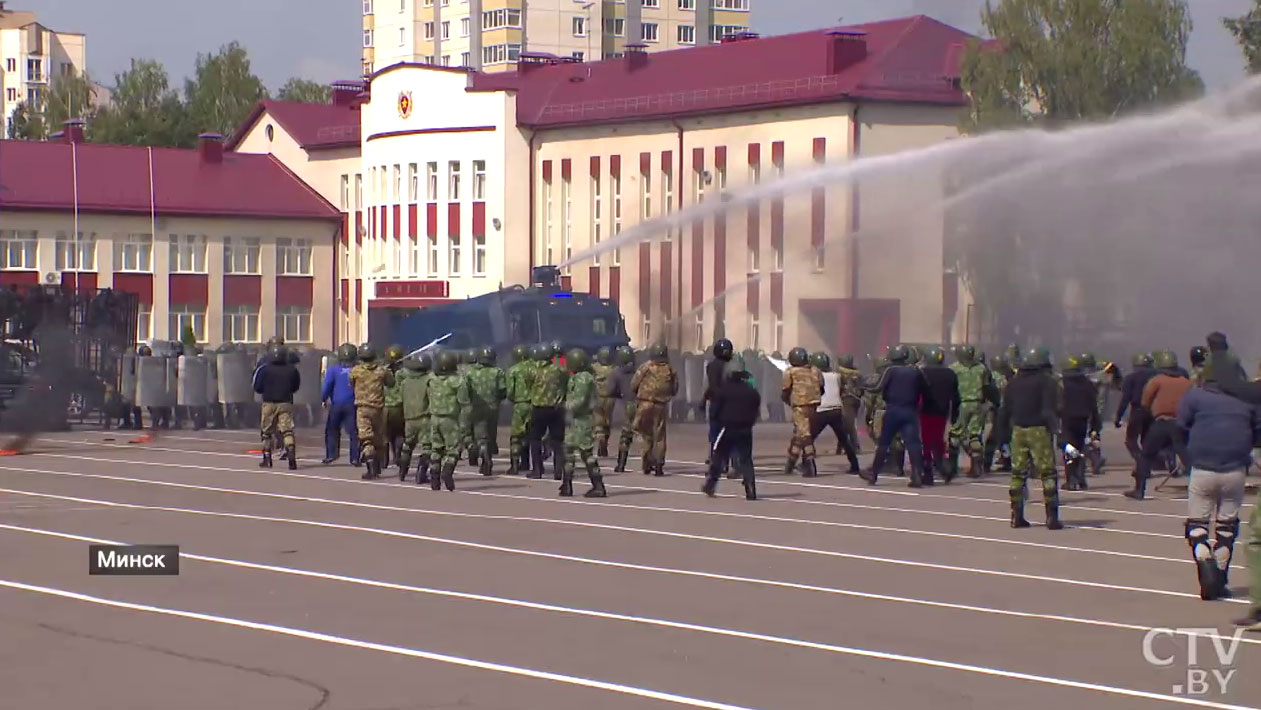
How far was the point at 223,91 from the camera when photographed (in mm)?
92625

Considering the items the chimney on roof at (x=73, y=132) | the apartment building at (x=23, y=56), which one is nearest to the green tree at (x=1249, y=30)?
the chimney on roof at (x=73, y=132)

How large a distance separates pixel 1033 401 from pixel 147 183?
5125 cm

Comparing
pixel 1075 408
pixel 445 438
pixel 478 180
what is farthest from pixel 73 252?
pixel 1075 408

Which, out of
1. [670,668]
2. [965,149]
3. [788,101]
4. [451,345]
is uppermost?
[788,101]

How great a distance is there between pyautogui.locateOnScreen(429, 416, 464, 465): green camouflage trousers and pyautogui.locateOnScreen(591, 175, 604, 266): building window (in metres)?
33.6

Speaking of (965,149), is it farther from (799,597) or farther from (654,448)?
(799,597)

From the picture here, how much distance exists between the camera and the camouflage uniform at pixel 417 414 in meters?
21.7

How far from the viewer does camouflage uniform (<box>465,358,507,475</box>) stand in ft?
72.9

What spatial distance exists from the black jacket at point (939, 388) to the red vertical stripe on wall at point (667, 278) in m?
20.5

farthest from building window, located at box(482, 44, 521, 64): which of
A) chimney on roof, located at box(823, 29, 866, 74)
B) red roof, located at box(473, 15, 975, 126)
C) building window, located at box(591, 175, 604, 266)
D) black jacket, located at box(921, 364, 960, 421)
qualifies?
black jacket, located at box(921, 364, 960, 421)

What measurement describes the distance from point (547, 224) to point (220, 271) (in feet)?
42.5

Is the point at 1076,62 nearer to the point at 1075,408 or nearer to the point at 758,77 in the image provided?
the point at 758,77

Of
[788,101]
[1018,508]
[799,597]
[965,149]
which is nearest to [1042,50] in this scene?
[788,101]

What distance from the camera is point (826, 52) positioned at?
50.4m
